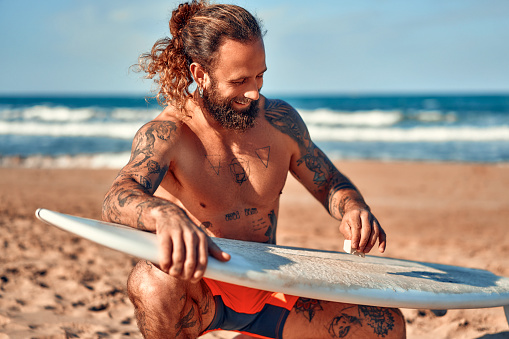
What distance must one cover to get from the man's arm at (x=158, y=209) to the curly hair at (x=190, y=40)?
0.91ft

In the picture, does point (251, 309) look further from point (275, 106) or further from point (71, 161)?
point (71, 161)

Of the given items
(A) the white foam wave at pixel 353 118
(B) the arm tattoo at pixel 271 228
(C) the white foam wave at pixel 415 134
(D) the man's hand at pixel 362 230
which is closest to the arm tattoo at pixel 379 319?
(D) the man's hand at pixel 362 230

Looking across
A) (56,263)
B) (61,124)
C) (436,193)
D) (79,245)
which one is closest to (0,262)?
(56,263)

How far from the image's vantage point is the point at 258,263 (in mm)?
1696

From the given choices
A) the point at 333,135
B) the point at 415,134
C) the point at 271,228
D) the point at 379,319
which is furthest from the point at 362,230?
the point at 415,134

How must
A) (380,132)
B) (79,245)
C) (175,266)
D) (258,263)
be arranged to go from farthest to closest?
(380,132)
(79,245)
(258,263)
(175,266)

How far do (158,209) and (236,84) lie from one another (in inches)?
33.2

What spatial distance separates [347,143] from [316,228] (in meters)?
10.1

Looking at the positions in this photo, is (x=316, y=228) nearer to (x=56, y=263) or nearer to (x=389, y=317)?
A: (x=56, y=263)

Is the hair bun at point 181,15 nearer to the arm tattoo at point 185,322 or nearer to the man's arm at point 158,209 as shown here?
the man's arm at point 158,209

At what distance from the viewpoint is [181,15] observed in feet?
7.90

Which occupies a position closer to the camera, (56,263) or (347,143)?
(56,263)

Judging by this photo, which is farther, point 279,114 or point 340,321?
point 279,114

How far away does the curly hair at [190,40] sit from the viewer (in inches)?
86.1
